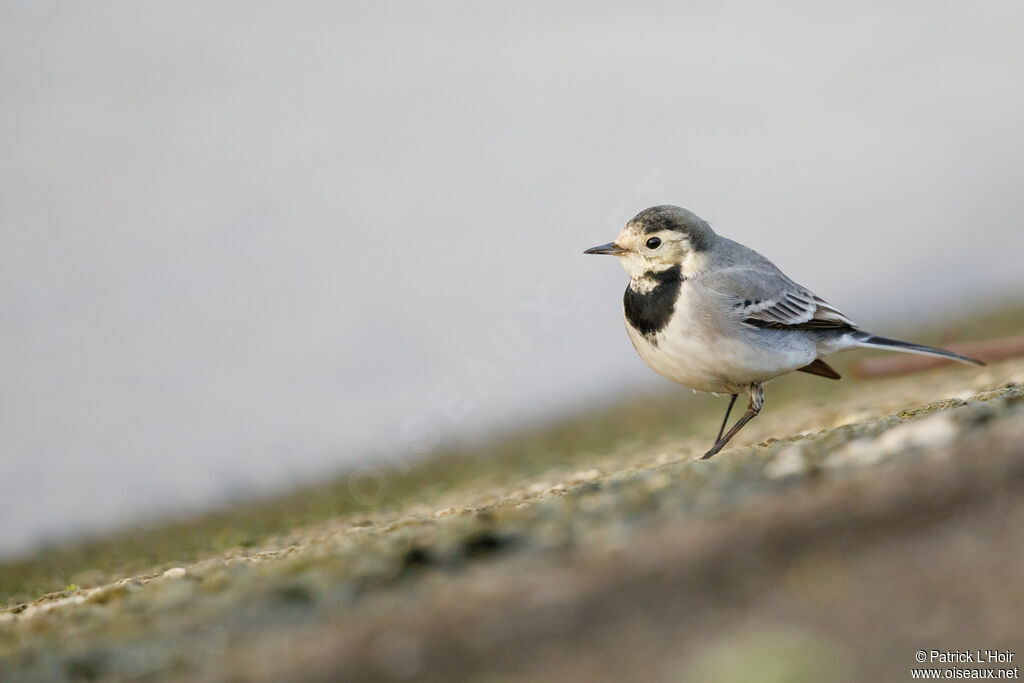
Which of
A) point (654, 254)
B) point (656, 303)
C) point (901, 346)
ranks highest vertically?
point (654, 254)

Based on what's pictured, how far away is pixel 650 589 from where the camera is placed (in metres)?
2.96

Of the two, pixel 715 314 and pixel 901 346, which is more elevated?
pixel 715 314

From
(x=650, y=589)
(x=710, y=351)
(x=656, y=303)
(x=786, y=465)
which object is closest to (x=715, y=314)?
(x=710, y=351)

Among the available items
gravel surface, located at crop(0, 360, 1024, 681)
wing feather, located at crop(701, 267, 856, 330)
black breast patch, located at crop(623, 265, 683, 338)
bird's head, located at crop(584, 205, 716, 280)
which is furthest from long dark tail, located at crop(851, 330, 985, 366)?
gravel surface, located at crop(0, 360, 1024, 681)

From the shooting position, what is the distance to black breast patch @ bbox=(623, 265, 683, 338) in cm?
625

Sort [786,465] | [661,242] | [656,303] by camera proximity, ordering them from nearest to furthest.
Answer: [786,465] → [656,303] → [661,242]

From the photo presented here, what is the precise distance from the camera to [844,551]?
3039mm

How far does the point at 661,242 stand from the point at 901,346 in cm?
176

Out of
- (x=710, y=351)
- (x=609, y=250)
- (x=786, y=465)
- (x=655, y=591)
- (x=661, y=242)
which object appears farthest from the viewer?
(x=609, y=250)

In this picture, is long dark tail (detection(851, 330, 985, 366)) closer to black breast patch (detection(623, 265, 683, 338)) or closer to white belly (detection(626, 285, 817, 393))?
white belly (detection(626, 285, 817, 393))

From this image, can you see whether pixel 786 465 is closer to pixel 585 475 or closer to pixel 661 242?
pixel 585 475

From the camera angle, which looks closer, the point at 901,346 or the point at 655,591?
the point at 655,591

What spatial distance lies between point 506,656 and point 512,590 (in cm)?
30

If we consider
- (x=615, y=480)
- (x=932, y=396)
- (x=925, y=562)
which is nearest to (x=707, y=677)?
(x=925, y=562)
